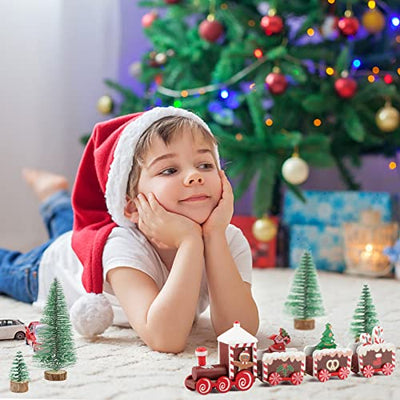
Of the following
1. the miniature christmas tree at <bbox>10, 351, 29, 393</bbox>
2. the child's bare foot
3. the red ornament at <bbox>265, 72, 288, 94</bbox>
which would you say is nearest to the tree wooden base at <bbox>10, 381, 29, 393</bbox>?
the miniature christmas tree at <bbox>10, 351, 29, 393</bbox>

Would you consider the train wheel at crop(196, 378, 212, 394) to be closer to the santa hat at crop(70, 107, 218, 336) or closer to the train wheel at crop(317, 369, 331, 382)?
the train wheel at crop(317, 369, 331, 382)

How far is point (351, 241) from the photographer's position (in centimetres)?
244

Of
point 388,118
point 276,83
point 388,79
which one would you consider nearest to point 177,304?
point 276,83

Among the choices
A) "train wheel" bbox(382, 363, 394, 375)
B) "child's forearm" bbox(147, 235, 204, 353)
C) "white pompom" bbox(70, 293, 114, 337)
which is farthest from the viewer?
"white pompom" bbox(70, 293, 114, 337)

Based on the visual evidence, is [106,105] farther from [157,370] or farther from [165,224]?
[157,370]

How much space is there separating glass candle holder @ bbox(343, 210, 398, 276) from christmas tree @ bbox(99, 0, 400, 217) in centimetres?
26

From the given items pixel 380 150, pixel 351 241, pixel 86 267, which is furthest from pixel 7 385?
pixel 380 150

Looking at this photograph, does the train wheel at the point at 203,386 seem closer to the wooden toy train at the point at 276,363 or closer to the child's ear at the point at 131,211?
the wooden toy train at the point at 276,363

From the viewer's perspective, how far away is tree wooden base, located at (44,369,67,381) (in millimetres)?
1045

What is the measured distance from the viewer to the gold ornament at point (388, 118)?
2326 millimetres

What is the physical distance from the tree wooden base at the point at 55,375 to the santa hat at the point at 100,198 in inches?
10.0

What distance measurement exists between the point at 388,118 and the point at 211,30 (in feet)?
2.26

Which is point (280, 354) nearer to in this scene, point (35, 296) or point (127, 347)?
point (127, 347)

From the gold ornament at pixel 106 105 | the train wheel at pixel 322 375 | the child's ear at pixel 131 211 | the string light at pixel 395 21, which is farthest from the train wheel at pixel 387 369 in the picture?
the gold ornament at pixel 106 105
